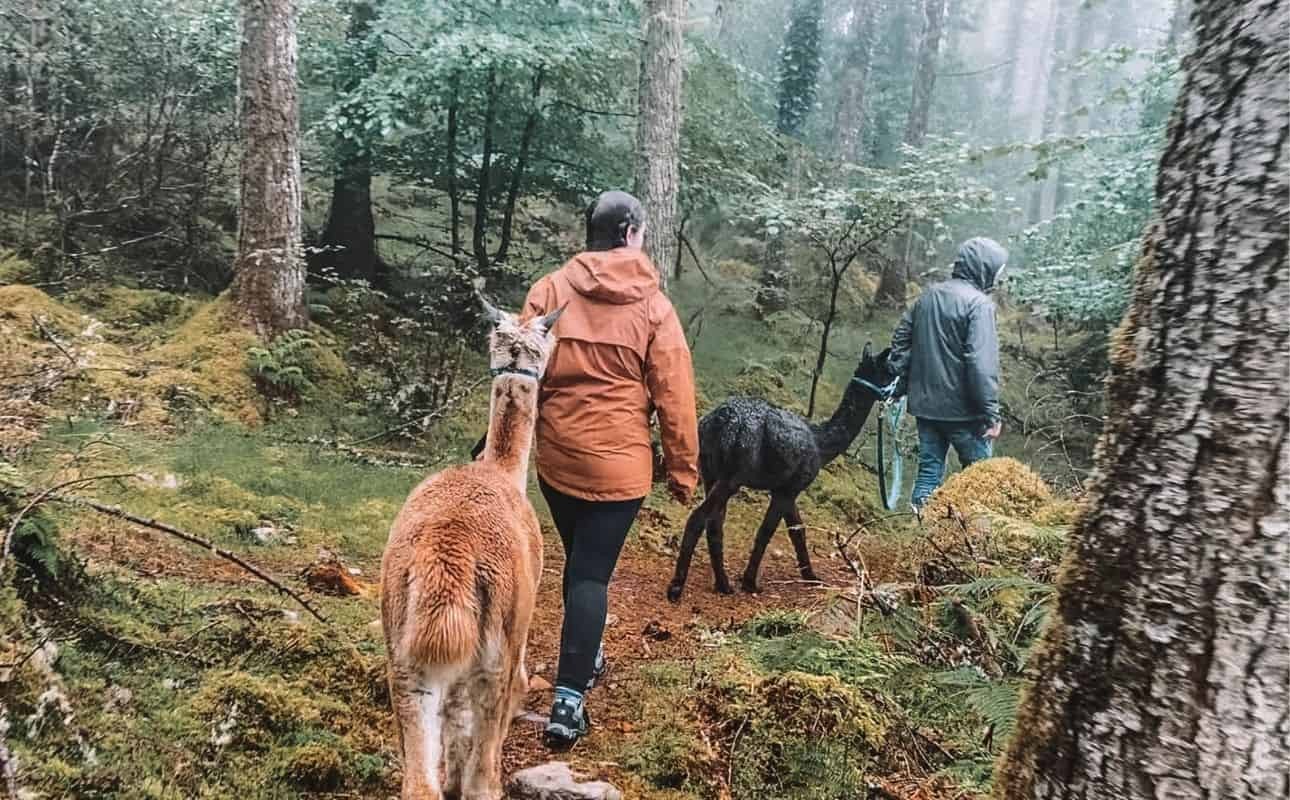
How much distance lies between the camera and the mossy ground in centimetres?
294

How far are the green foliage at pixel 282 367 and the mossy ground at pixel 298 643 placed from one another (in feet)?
0.51

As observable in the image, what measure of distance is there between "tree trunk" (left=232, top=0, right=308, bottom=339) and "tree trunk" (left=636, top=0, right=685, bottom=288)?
3.35 metres

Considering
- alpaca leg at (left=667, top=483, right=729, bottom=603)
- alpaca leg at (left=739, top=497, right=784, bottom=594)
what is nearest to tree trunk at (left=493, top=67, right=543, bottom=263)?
alpaca leg at (left=667, top=483, right=729, bottom=603)

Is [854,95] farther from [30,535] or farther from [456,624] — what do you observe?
[30,535]

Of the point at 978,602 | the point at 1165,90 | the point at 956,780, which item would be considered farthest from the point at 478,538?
the point at 1165,90

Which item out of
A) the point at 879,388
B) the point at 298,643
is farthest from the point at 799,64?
the point at 298,643

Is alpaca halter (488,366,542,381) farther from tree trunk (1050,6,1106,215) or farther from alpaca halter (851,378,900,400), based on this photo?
tree trunk (1050,6,1106,215)

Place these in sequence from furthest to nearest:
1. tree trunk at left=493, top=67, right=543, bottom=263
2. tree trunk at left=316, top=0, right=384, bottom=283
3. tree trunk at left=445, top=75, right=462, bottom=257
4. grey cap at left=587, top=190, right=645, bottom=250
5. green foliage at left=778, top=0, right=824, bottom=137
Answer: green foliage at left=778, top=0, right=824, bottom=137 < tree trunk at left=316, top=0, right=384, bottom=283 < tree trunk at left=493, top=67, right=543, bottom=263 < tree trunk at left=445, top=75, right=462, bottom=257 < grey cap at left=587, top=190, right=645, bottom=250

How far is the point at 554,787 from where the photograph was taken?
10.5ft

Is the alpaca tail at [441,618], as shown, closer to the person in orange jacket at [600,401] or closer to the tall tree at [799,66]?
the person in orange jacket at [600,401]

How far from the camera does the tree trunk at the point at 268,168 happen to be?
8047 mm

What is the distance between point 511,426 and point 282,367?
4936 mm

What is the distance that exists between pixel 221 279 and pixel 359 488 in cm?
489

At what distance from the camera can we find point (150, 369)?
284 inches
